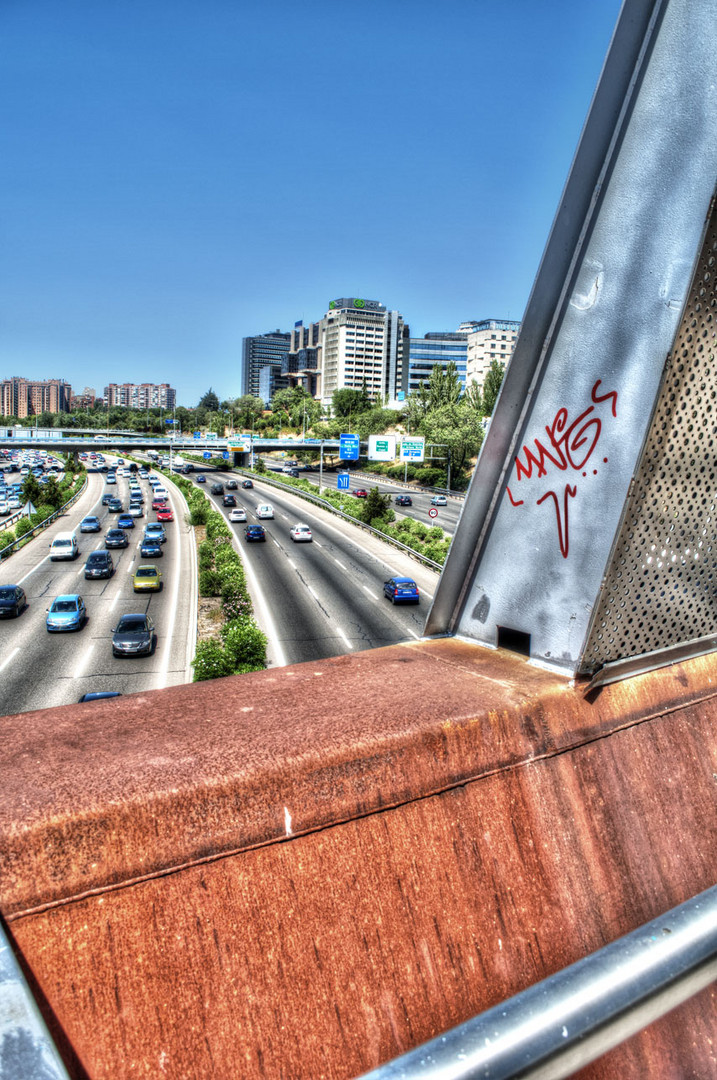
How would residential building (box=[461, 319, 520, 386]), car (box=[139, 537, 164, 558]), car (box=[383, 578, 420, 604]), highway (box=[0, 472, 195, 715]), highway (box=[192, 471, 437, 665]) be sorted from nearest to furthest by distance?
highway (box=[0, 472, 195, 715]) → highway (box=[192, 471, 437, 665]) → car (box=[383, 578, 420, 604]) → car (box=[139, 537, 164, 558]) → residential building (box=[461, 319, 520, 386])

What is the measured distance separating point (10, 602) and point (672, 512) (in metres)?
28.7

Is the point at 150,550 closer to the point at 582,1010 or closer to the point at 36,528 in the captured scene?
the point at 36,528

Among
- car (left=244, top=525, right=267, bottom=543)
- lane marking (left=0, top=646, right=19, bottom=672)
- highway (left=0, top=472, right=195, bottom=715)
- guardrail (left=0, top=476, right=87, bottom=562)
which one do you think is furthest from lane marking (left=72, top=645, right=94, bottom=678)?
car (left=244, top=525, right=267, bottom=543)

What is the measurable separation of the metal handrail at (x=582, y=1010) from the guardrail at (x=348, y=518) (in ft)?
78.6

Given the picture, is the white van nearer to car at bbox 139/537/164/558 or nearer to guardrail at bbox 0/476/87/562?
guardrail at bbox 0/476/87/562

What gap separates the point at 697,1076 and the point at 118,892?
1787 mm

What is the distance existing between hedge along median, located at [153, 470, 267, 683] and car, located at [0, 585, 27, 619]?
707 cm

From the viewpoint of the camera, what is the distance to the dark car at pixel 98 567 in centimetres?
3500

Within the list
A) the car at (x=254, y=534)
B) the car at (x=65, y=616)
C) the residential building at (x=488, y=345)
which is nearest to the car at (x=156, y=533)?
the car at (x=254, y=534)

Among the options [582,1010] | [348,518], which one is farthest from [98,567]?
[582,1010]

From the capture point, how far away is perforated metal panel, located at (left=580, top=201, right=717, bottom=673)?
2.77 metres

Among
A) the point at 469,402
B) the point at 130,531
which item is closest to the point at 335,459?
the point at 469,402

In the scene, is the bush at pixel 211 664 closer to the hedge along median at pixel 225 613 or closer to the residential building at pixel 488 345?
the hedge along median at pixel 225 613

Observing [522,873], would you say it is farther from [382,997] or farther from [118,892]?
[118,892]
